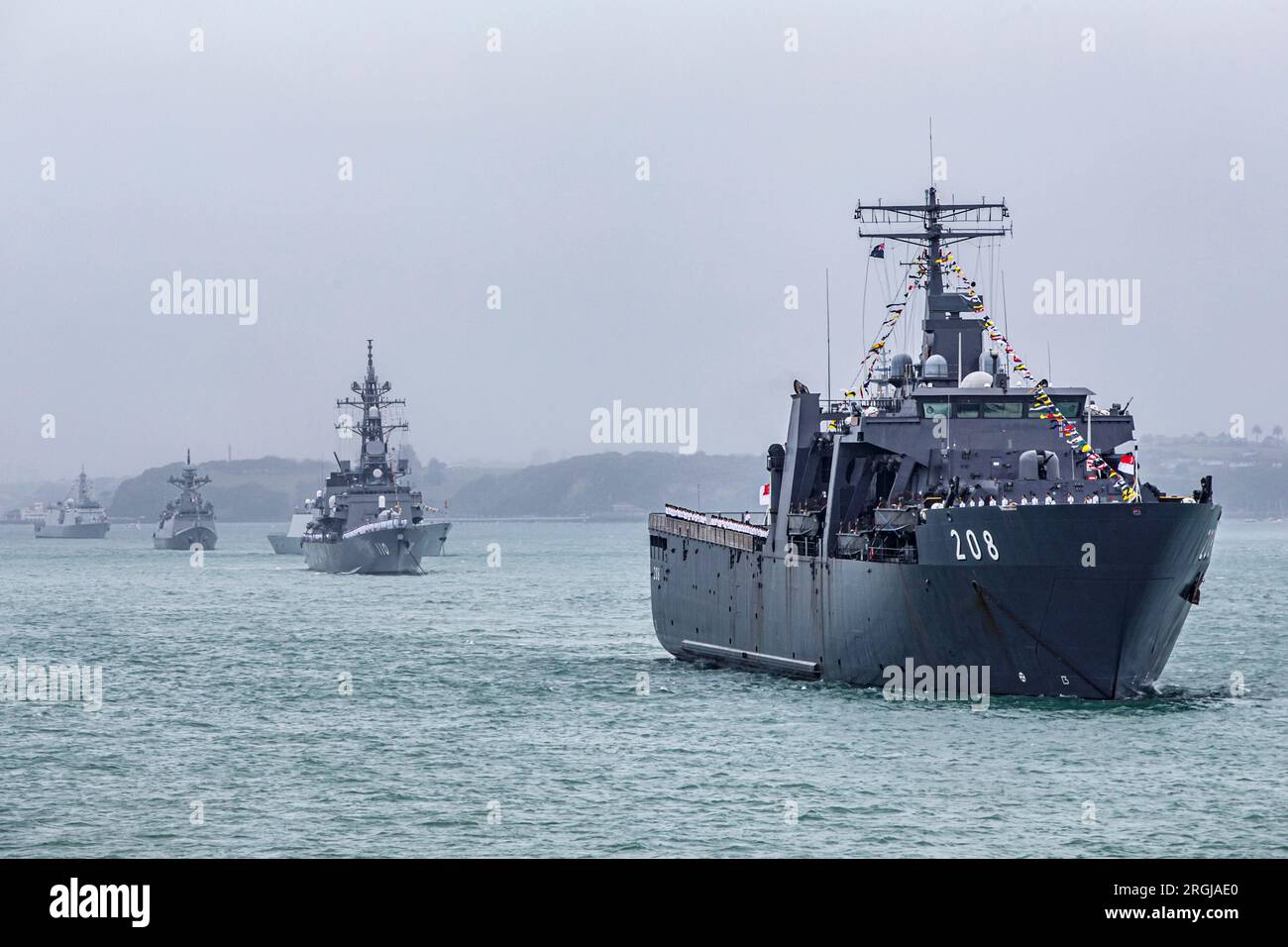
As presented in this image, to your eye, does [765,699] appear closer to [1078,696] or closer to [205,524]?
[1078,696]

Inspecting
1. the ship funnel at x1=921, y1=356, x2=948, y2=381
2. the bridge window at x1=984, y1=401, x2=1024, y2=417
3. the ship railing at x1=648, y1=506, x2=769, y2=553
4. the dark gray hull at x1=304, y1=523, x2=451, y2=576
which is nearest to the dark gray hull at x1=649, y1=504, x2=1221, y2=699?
the bridge window at x1=984, y1=401, x2=1024, y2=417

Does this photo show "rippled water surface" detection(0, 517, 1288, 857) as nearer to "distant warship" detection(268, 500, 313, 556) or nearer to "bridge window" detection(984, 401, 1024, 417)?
"bridge window" detection(984, 401, 1024, 417)

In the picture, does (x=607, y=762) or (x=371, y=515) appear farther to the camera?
(x=371, y=515)

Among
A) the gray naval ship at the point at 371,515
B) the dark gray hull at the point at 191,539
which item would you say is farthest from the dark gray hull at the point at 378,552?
the dark gray hull at the point at 191,539

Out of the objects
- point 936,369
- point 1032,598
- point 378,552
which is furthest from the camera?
point 378,552

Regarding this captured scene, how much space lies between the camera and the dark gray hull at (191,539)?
176 metres

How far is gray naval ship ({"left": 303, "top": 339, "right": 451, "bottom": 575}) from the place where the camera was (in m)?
104

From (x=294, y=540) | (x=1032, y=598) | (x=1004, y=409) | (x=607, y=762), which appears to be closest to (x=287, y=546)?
(x=294, y=540)

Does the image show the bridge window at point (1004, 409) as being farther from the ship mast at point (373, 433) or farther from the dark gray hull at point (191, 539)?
the dark gray hull at point (191, 539)

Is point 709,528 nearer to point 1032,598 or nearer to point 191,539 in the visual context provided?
point 1032,598

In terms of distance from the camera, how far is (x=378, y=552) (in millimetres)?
103500

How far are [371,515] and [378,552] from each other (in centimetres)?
623

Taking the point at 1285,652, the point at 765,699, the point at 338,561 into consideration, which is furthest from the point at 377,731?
the point at 338,561

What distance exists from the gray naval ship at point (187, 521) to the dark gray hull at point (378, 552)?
7190cm
